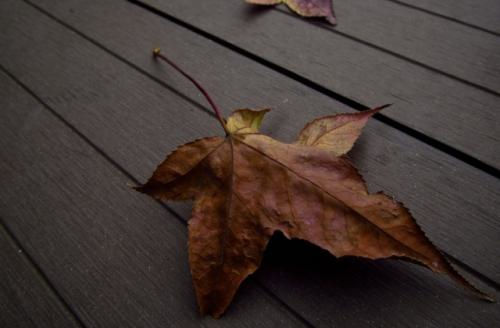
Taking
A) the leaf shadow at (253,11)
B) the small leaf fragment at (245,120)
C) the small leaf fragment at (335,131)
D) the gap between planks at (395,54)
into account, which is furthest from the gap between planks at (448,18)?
the small leaf fragment at (245,120)

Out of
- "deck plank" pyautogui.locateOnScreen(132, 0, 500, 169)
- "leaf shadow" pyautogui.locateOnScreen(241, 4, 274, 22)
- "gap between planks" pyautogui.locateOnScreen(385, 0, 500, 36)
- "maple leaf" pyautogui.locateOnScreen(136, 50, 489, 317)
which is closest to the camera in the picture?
"maple leaf" pyautogui.locateOnScreen(136, 50, 489, 317)

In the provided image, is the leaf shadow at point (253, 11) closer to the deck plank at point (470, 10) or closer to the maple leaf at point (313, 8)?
the maple leaf at point (313, 8)

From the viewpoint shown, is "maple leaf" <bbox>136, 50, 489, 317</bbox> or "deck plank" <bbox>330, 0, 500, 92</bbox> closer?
"maple leaf" <bbox>136, 50, 489, 317</bbox>

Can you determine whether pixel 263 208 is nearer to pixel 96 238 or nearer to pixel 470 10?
pixel 96 238

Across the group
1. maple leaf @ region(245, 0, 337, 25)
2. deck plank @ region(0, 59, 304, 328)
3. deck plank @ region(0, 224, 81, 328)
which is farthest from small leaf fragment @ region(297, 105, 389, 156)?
deck plank @ region(0, 224, 81, 328)

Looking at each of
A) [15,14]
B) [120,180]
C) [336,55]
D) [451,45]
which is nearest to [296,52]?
[336,55]

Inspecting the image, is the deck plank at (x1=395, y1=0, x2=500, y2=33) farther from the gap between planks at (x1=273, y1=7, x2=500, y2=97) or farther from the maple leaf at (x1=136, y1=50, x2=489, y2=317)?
the maple leaf at (x1=136, y1=50, x2=489, y2=317)
